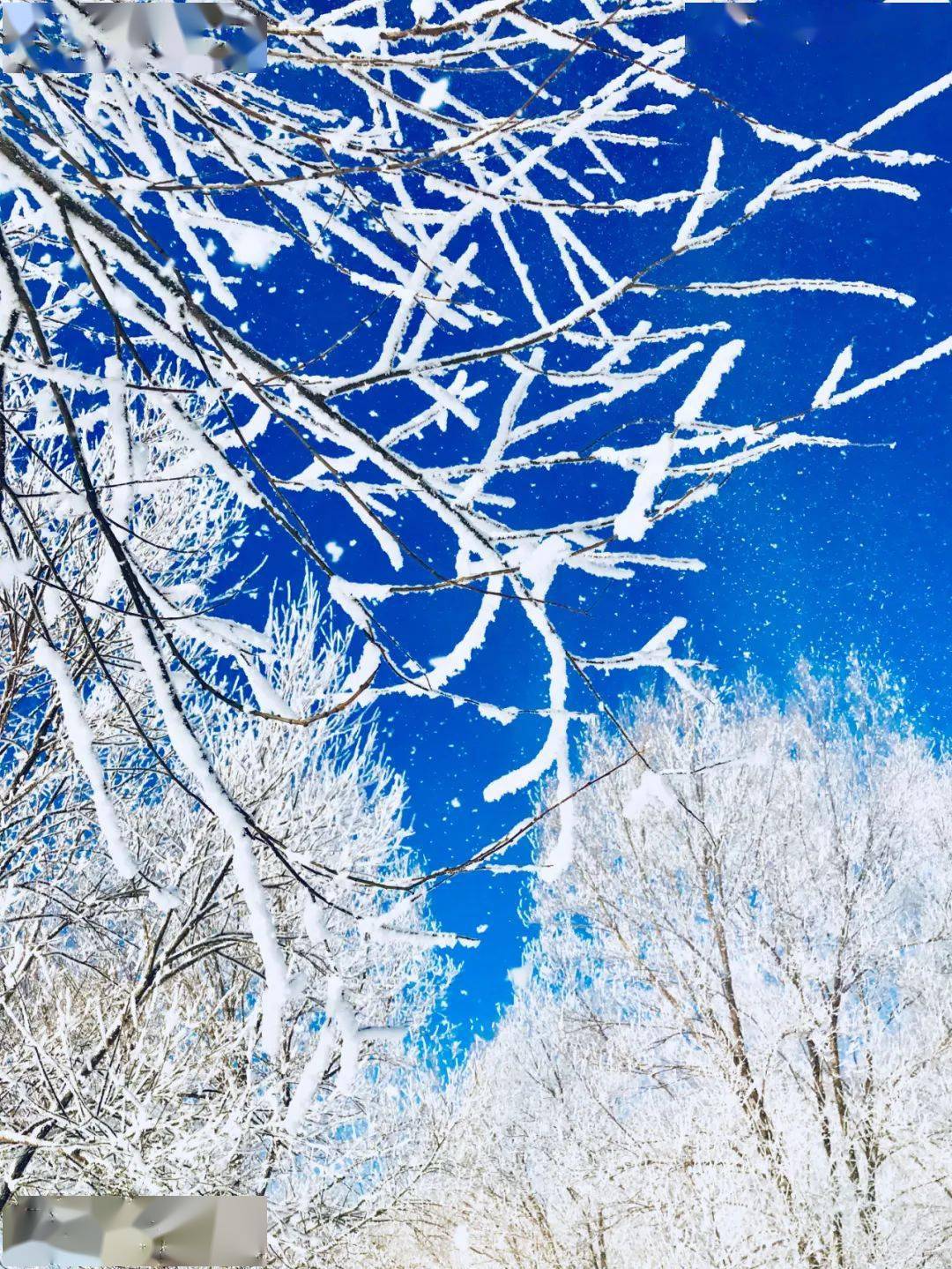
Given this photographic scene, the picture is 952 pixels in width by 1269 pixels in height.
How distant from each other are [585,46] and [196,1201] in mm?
1634

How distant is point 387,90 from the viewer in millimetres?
1282

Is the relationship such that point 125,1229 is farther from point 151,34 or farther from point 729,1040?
point 729,1040

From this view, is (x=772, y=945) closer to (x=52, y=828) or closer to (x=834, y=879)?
(x=834, y=879)

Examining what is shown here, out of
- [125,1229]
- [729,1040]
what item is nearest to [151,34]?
[125,1229]

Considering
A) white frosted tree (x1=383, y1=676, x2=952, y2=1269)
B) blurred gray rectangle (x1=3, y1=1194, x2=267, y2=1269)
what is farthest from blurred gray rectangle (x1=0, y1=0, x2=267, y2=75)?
white frosted tree (x1=383, y1=676, x2=952, y2=1269)

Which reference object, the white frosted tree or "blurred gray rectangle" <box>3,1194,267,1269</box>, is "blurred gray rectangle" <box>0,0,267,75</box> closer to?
"blurred gray rectangle" <box>3,1194,267,1269</box>

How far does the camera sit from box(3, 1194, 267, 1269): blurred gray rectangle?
101 cm

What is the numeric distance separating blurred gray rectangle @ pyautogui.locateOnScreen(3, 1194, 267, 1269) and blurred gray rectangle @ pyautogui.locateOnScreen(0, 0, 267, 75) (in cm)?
138

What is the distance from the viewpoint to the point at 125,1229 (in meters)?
1.04

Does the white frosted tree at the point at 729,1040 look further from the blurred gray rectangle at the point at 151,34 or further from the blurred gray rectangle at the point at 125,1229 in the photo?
the blurred gray rectangle at the point at 151,34

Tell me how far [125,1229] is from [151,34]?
146 centimetres

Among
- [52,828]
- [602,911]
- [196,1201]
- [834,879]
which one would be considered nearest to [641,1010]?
[602,911]

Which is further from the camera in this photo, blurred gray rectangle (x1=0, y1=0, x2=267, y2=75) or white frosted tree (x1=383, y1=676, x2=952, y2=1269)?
white frosted tree (x1=383, y1=676, x2=952, y2=1269)

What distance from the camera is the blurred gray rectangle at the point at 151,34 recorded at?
2.64 feet
